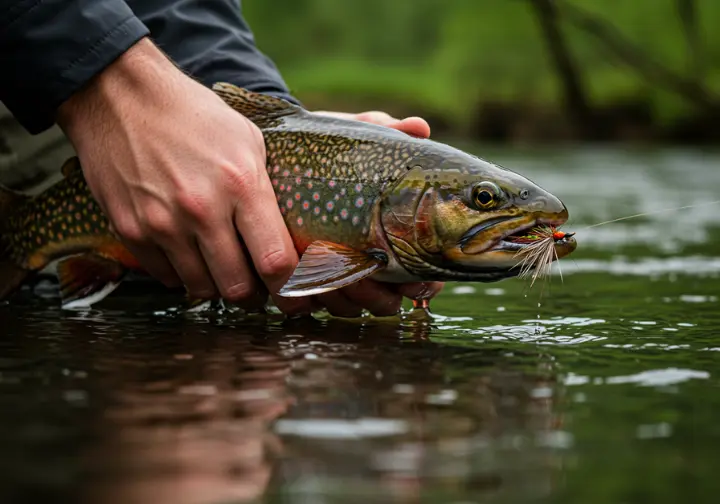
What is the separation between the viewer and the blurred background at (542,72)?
69.8 ft

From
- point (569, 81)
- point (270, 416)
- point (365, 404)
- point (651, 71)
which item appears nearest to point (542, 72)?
point (569, 81)

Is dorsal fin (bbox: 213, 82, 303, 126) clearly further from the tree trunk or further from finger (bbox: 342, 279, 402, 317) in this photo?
the tree trunk

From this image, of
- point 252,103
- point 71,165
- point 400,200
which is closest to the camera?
point 400,200

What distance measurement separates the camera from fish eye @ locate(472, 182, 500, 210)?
2770 mm

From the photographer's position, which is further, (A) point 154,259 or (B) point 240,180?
(A) point 154,259

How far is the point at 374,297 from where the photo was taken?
9.64 ft

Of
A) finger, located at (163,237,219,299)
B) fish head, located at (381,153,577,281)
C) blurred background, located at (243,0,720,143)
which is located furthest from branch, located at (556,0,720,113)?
finger, located at (163,237,219,299)

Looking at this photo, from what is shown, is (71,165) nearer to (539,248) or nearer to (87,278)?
(87,278)

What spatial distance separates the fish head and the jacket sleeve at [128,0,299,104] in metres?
1.00

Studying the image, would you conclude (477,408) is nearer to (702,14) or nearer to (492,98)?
(492,98)

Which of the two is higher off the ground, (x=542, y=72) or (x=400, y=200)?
(x=542, y=72)

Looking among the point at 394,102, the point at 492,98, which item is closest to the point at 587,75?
the point at 492,98

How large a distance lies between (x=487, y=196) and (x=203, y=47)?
146cm

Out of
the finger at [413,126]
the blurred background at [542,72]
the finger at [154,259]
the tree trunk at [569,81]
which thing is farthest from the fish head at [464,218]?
the tree trunk at [569,81]
